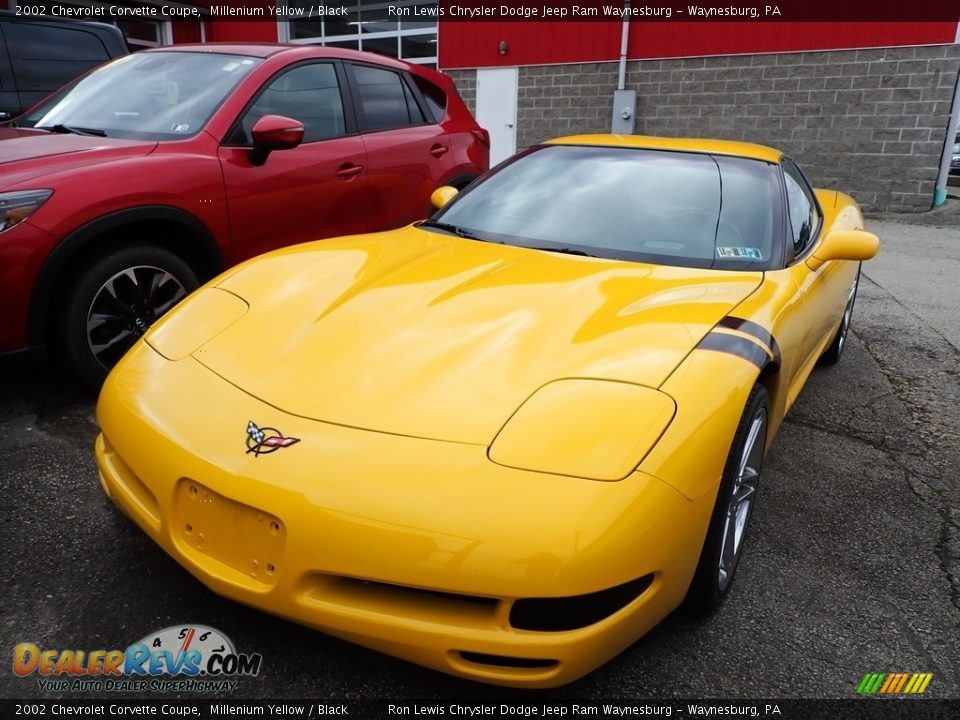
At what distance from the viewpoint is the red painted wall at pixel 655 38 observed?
32.5ft

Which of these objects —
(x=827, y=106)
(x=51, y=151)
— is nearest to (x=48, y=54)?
(x=51, y=151)

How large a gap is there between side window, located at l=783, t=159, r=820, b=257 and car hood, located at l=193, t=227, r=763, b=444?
54 cm

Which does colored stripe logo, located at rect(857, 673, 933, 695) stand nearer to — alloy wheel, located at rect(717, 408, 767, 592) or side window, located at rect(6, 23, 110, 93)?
alloy wheel, located at rect(717, 408, 767, 592)

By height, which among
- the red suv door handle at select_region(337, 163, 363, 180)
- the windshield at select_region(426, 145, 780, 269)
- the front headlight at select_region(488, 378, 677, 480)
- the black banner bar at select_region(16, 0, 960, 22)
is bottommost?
the front headlight at select_region(488, 378, 677, 480)

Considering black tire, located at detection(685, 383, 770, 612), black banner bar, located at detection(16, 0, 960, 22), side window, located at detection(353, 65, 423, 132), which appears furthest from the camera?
black banner bar, located at detection(16, 0, 960, 22)

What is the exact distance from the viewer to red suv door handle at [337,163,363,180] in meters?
4.12

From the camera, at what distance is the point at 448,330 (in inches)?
79.6

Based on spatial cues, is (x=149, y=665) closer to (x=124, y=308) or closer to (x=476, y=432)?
(x=476, y=432)

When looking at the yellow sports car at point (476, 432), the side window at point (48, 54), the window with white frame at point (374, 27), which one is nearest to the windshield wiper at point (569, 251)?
the yellow sports car at point (476, 432)

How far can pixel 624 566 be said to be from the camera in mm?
1469

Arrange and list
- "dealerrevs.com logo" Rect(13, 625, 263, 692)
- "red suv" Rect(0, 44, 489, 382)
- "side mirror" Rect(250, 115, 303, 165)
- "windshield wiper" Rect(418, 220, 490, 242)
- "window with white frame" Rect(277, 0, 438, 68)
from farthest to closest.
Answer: "window with white frame" Rect(277, 0, 438, 68) → "side mirror" Rect(250, 115, 303, 165) → "red suv" Rect(0, 44, 489, 382) → "windshield wiper" Rect(418, 220, 490, 242) → "dealerrevs.com logo" Rect(13, 625, 263, 692)

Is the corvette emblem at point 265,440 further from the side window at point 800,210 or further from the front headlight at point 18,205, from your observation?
the side window at point 800,210

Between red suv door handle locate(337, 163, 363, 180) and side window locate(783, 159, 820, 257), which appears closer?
side window locate(783, 159, 820, 257)

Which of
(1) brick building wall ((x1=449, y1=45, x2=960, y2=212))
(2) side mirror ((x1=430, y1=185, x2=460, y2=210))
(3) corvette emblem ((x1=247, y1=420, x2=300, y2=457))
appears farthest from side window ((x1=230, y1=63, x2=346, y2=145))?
(1) brick building wall ((x1=449, y1=45, x2=960, y2=212))
